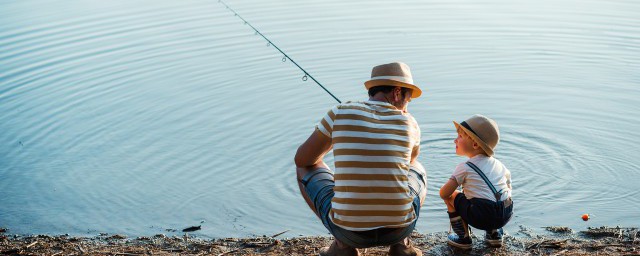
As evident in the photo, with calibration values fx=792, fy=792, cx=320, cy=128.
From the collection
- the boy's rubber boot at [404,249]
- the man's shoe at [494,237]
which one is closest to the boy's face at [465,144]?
the man's shoe at [494,237]

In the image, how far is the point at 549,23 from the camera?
1059 cm

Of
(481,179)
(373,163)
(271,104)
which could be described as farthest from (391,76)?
(271,104)

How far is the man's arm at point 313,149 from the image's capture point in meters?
3.74

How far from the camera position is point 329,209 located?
3.74 metres

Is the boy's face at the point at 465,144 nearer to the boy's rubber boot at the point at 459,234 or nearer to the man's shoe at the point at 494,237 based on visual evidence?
the boy's rubber boot at the point at 459,234

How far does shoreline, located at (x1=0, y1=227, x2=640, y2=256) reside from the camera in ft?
14.1

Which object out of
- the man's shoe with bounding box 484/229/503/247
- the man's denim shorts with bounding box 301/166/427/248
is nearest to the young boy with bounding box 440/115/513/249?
the man's shoe with bounding box 484/229/503/247

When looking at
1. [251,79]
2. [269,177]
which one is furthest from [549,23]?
[269,177]

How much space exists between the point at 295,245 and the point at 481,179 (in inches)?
46.3

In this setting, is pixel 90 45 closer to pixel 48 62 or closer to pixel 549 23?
pixel 48 62

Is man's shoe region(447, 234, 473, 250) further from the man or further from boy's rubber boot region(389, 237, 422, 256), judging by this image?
the man

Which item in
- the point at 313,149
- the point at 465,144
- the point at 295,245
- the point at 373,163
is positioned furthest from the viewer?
the point at 295,245

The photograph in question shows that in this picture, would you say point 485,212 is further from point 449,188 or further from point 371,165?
point 371,165

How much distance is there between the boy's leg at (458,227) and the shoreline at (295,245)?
4 cm
